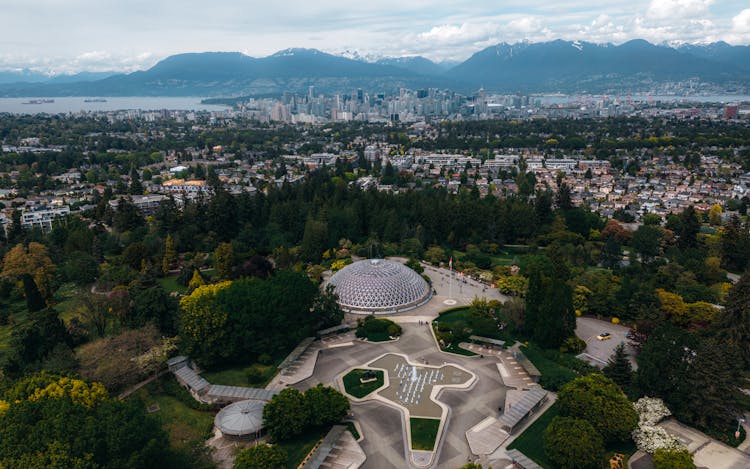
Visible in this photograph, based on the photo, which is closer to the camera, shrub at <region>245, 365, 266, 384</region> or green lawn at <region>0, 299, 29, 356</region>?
shrub at <region>245, 365, 266, 384</region>

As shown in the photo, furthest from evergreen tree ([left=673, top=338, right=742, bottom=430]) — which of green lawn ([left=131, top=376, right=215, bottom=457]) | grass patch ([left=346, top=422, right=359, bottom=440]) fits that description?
green lawn ([left=131, top=376, right=215, bottom=457])

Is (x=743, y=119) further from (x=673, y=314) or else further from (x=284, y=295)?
(x=284, y=295)

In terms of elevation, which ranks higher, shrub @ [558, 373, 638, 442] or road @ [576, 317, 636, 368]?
shrub @ [558, 373, 638, 442]

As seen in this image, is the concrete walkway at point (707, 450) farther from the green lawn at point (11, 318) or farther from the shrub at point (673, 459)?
the green lawn at point (11, 318)

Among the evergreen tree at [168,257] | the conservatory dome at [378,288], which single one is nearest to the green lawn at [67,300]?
the evergreen tree at [168,257]

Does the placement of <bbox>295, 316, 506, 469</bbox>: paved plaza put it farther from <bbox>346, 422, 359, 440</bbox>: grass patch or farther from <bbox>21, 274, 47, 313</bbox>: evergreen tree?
<bbox>21, 274, 47, 313</bbox>: evergreen tree

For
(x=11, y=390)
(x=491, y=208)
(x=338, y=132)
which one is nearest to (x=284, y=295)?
(x=11, y=390)
